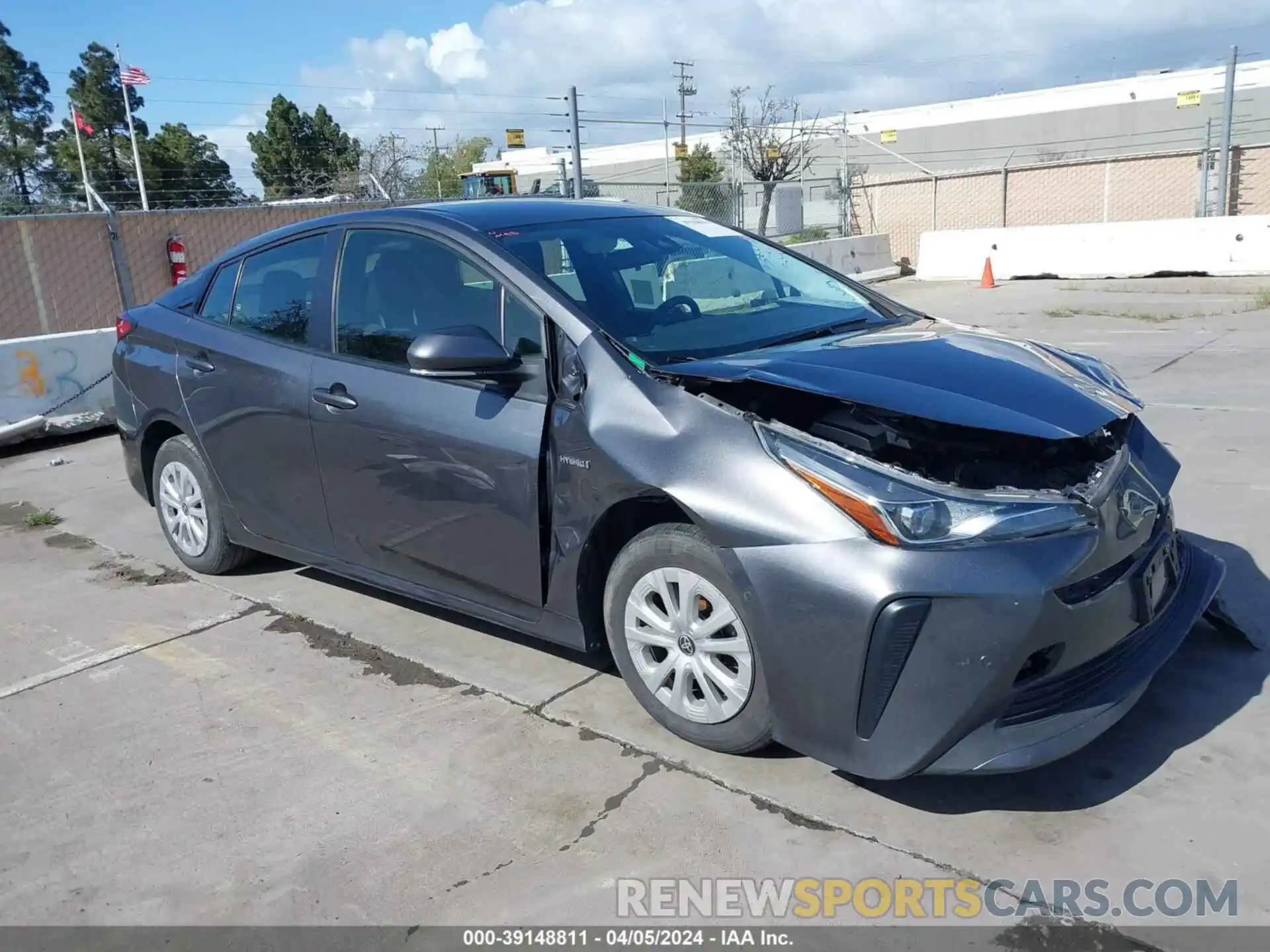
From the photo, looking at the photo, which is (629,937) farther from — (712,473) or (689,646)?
(712,473)

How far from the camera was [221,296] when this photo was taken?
4.91 metres

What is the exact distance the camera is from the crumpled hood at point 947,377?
9.68 feet

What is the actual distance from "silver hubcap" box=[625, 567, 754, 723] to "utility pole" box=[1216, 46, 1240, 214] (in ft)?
62.7

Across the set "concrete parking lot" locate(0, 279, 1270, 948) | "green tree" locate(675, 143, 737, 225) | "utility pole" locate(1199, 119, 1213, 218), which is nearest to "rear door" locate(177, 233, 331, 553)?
"concrete parking lot" locate(0, 279, 1270, 948)

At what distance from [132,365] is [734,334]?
3262mm

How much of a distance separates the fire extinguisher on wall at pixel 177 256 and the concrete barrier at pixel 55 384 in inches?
244

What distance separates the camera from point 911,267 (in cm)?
2253

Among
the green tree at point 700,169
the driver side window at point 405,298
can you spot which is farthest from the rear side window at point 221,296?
the green tree at point 700,169

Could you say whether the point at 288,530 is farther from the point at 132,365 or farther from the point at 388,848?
the point at 388,848

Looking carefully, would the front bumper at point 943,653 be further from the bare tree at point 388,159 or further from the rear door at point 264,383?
the bare tree at point 388,159

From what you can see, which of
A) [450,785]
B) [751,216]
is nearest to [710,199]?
[751,216]

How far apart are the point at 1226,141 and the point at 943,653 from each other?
20.1 m

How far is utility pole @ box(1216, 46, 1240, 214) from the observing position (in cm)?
1830

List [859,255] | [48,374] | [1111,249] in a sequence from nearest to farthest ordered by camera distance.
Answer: [48,374] → [1111,249] → [859,255]
